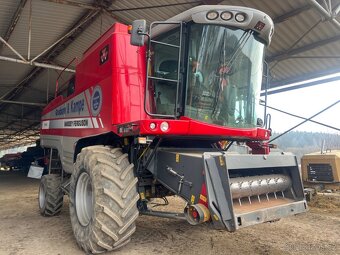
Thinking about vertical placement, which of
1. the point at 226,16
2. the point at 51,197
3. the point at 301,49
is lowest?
the point at 51,197

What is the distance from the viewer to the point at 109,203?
141 inches

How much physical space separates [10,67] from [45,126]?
6704 mm

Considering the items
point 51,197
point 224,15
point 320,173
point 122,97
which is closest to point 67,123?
point 51,197

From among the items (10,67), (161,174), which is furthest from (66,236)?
(10,67)

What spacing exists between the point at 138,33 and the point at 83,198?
2.26 metres

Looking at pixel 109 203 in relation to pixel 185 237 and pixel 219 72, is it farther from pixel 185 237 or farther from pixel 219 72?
pixel 219 72

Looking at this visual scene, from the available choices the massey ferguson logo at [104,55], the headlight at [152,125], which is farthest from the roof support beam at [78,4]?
the headlight at [152,125]

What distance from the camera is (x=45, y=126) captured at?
766 centimetres

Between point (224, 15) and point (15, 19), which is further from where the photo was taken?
point (15, 19)

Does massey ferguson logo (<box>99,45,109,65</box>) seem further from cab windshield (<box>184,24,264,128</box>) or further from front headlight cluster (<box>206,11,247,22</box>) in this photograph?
front headlight cluster (<box>206,11,247,22</box>)

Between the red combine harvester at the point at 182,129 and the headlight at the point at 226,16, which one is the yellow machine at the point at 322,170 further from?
the headlight at the point at 226,16

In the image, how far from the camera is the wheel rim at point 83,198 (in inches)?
169

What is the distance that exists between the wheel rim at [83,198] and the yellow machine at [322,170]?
6062mm

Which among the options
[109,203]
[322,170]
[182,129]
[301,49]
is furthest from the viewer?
[301,49]
